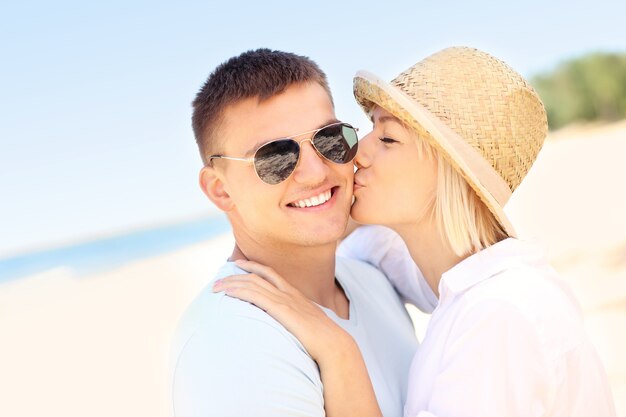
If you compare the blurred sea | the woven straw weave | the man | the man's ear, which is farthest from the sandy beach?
the blurred sea

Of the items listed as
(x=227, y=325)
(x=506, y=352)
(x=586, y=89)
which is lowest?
(x=586, y=89)

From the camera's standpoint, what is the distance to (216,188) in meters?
3.49

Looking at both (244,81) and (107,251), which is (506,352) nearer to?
(244,81)

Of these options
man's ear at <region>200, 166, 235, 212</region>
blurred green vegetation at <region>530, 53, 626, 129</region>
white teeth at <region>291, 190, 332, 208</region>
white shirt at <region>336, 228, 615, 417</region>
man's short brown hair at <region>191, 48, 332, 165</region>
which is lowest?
blurred green vegetation at <region>530, 53, 626, 129</region>

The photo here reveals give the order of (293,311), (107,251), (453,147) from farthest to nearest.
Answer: (107,251)
(453,147)
(293,311)

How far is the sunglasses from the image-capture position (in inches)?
126

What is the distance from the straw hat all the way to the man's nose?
1.24 feet

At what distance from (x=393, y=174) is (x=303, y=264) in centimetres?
64

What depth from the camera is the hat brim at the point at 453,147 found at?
285 centimetres

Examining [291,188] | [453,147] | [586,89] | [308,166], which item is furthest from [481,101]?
[586,89]

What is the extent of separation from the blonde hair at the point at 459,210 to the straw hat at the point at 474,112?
0.10 meters

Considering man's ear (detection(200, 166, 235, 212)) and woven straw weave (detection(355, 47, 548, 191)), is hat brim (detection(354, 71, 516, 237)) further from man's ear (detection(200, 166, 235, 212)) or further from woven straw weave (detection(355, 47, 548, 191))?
man's ear (detection(200, 166, 235, 212))

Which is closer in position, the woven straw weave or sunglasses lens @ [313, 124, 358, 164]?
the woven straw weave

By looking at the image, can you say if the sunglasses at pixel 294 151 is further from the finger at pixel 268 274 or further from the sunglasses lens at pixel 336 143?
the finger at pixel 268 274
